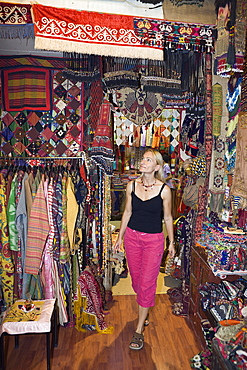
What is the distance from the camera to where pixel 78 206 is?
312 centimetres

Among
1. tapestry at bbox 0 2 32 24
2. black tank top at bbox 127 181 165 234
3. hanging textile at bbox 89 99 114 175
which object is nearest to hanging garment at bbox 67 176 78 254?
hanging textile at bbox 89 99 114 175

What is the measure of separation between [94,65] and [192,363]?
→ 300 cm

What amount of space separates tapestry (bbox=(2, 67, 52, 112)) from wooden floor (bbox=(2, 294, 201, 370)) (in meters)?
2.45

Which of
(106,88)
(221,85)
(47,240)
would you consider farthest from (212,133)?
(47,240)

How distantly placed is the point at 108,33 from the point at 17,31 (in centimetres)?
77

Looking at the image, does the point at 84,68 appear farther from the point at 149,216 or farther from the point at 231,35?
the point at 149,216

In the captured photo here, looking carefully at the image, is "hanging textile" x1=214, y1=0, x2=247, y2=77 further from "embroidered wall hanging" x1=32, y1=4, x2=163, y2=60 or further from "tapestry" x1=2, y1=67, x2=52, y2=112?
"tapestry" x1=2, y1=67, x2=52, y2=112

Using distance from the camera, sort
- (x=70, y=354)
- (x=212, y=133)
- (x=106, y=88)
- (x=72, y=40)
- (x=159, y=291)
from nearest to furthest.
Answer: (x=72, y=40), (x=70, y=354), (x=212, y=133), (x=106, y=88), (x=159, y=291)

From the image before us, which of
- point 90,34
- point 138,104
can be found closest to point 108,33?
point 90,34

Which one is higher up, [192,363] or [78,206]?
[78,206]

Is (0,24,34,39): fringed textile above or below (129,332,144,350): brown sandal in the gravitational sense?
above

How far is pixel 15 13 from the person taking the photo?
247cm

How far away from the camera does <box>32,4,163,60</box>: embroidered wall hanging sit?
96.6 inches

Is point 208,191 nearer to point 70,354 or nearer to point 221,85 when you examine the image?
point 221,85
